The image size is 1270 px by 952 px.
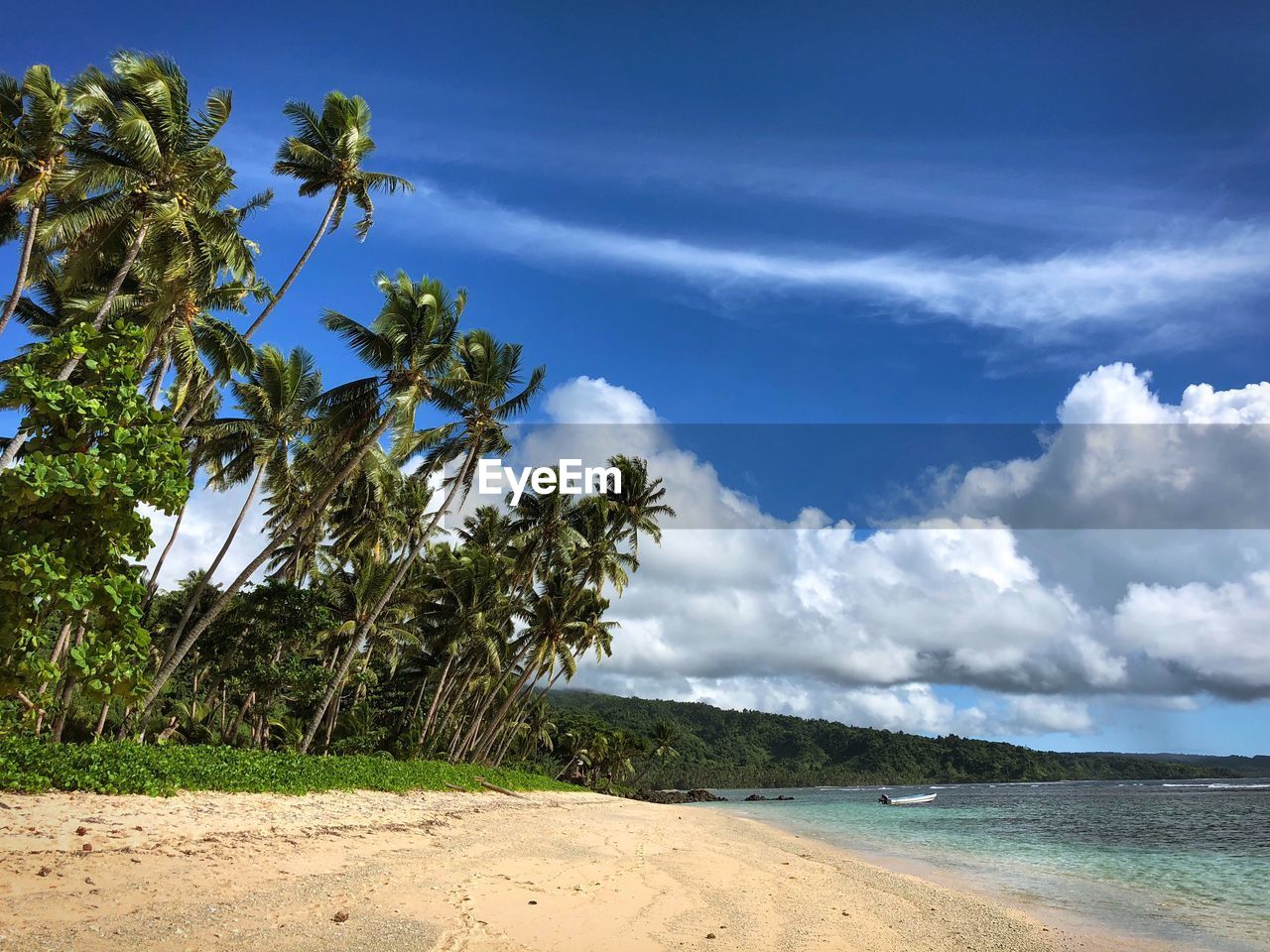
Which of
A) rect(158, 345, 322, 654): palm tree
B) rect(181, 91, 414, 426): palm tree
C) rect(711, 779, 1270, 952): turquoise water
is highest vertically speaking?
rect(181, 91, 414, 426): palm tree

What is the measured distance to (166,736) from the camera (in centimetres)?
2384

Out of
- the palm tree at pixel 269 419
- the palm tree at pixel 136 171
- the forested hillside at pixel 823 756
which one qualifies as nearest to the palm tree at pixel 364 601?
the palm tree at pixel 269 419

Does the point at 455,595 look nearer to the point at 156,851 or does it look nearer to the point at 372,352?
the point at 372,352

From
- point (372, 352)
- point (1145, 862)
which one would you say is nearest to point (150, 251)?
point (372, 352)

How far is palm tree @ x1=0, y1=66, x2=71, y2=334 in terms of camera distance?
13.7 m

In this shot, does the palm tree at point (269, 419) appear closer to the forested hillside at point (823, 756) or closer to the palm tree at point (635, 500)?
the palm tree at point (635, 500)

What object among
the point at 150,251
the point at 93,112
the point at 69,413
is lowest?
the point at 69,413

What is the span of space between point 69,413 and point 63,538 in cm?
87

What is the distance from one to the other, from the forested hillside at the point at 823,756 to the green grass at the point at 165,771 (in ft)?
399

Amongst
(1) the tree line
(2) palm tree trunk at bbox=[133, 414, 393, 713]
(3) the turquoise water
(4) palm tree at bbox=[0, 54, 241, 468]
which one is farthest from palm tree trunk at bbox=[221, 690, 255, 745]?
(3) the turquoise water

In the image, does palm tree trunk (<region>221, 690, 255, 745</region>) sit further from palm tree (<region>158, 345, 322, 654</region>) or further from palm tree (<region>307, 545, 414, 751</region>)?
palm tree (<region>158, 345, 322, 654</region>)

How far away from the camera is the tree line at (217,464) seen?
474cm

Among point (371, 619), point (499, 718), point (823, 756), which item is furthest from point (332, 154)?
point (823, 756)

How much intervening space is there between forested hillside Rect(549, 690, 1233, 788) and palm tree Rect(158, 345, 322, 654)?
120446 mm
